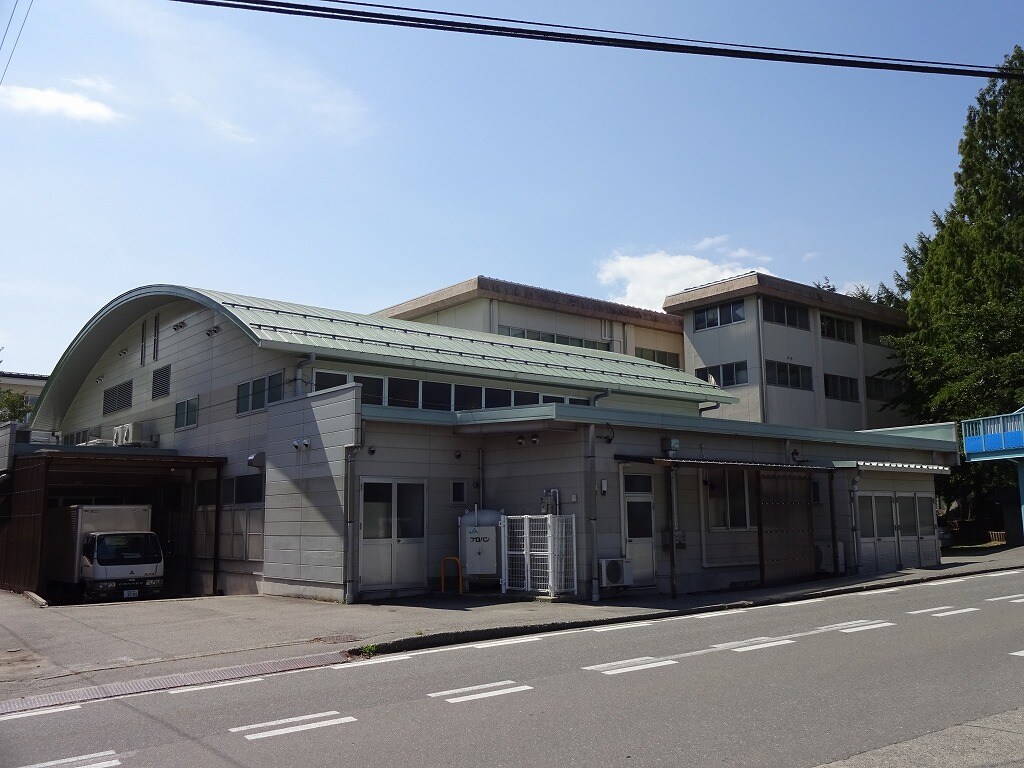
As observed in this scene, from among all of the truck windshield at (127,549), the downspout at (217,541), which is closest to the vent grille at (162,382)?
the downspout at (217,541)

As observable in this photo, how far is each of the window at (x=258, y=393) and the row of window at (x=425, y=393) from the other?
1.27m

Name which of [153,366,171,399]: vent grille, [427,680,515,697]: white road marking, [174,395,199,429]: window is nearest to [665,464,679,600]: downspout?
[427,680,515,697]: white road marking

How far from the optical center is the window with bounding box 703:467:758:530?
2070cm

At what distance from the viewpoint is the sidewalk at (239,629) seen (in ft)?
34.9

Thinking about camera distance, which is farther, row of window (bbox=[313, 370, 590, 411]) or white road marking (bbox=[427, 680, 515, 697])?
row of window (bbox=[313, 370, 590, 411])

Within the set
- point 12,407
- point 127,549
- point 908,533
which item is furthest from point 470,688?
point 12,407

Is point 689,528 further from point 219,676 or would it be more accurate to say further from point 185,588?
point 185,588

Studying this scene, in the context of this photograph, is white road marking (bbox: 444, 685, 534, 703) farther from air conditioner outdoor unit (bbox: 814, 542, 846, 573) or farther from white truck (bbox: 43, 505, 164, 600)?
white truck (bbox: 43, 505, 164, 600)

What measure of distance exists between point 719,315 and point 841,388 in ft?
24.8

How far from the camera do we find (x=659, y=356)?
4488 cm

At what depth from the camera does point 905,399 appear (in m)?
43.2

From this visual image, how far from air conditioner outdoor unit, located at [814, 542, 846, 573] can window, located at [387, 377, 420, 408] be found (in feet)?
35.5

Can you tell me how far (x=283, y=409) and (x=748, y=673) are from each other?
14171mm

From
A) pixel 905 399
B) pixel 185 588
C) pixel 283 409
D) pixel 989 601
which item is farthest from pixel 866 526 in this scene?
pixel 905 399
